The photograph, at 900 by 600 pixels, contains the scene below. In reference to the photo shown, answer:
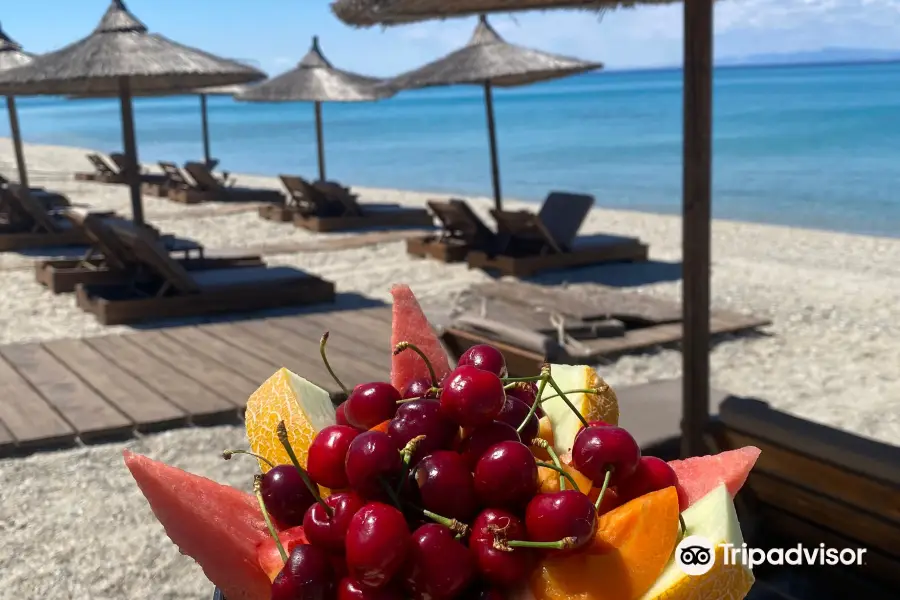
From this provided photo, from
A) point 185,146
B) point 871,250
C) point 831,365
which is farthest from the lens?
point 185,146

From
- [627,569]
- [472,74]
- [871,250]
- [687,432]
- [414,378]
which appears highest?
[472,74]

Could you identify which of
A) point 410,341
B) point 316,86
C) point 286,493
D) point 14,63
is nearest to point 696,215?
point 410,341

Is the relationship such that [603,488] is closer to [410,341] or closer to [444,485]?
[444,485]

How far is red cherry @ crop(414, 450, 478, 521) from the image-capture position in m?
1.01

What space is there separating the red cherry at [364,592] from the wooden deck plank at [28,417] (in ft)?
12.0

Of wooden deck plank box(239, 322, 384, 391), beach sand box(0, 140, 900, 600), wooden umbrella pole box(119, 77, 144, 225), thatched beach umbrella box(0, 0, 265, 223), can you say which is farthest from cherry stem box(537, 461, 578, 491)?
wooden umbrella pole box(119, 77, 144, 225)

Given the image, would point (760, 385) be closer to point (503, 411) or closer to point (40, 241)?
point (503, 411)

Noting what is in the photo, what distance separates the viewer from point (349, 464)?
100 centimetres

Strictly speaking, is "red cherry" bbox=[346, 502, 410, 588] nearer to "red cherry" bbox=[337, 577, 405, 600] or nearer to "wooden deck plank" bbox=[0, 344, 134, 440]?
"red cherry" bbox=[337, 577, 405, 600]

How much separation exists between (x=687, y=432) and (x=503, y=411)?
2.06 metres

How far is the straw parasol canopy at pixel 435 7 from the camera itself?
3.87 m

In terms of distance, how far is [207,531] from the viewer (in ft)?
3.59

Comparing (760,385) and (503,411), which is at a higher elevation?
(503,411)

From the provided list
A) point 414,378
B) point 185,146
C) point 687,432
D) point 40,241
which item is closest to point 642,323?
point 687,432
